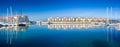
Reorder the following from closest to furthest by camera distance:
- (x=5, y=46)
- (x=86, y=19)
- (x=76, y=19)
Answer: (x=5, y=46) → (x=86, y=19) → (x=76, y=19)

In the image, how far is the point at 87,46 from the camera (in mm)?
5914

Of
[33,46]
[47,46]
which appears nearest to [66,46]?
[47,46]

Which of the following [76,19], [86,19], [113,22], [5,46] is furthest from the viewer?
[76,19]

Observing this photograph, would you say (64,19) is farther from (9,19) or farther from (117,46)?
(117,46)

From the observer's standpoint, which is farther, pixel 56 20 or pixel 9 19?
pixel 56 20

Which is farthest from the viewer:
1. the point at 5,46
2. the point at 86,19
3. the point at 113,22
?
the point at 86,19

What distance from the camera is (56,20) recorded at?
52.4 metres

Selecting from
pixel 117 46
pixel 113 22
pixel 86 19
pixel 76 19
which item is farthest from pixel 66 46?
pixel 76 19

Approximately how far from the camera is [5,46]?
5.88 metres

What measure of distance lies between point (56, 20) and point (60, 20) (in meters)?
0.97

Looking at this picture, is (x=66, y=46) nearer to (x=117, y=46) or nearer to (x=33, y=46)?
(x=33, y=46)

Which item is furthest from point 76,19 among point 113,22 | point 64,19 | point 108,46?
point 108,46

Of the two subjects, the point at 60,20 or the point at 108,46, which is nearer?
the point at 108,46

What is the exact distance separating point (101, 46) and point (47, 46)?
1445 millimetres
